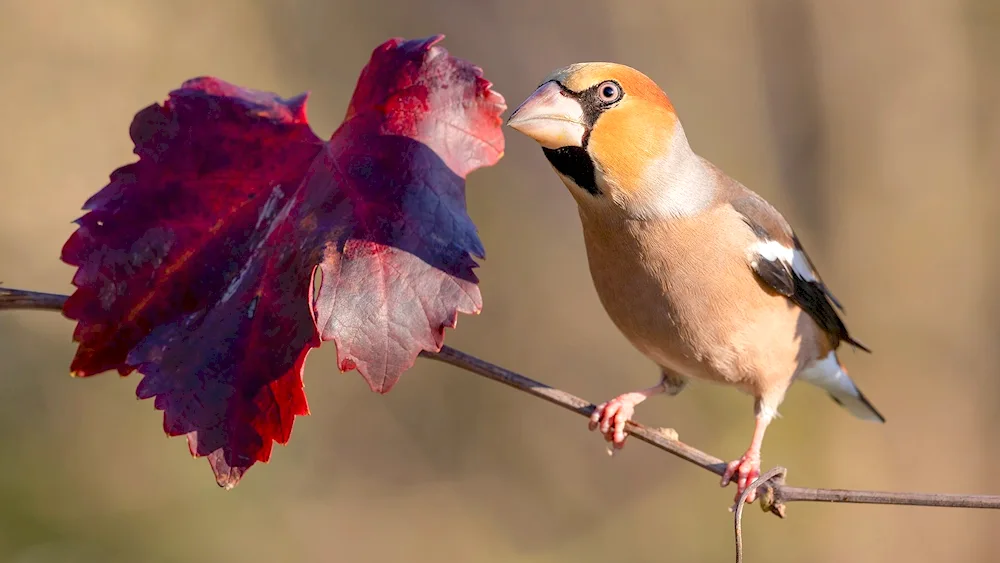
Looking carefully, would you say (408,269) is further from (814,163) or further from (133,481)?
(814,163)

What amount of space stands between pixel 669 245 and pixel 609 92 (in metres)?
0.50

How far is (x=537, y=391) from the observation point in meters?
1.98

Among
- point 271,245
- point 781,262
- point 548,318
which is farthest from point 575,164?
point 548,318

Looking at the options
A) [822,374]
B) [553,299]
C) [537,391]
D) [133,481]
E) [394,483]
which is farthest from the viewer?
[553,299]

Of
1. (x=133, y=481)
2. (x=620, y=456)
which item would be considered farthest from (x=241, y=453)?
(x=620, y=456)

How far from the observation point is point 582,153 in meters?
2.46

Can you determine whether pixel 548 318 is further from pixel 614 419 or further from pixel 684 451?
pixel 684 451

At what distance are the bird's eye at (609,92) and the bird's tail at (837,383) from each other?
62.2 inches

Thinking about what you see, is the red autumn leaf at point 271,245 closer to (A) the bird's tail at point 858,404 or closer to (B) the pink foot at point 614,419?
(B) the pink foot at point 614,419

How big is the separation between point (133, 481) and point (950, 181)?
5.82m

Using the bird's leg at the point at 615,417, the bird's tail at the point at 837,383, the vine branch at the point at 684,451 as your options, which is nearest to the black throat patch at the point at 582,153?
the vine branch at the point at 684,451

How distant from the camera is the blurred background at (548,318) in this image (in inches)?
191

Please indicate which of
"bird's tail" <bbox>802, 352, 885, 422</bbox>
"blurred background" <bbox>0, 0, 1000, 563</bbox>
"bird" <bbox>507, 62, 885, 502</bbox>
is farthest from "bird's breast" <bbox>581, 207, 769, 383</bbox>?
"blurred background" <bbox>0, 0, 1000, 563</bbox>

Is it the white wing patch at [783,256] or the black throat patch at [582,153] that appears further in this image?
the white wing patch at [783,256]
